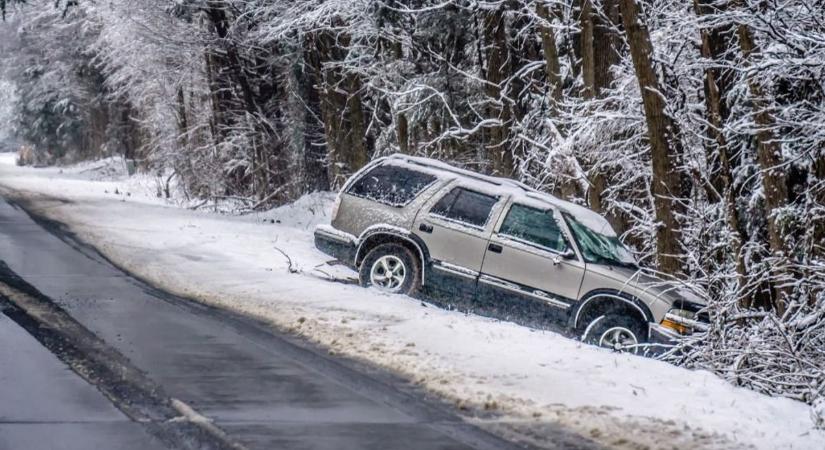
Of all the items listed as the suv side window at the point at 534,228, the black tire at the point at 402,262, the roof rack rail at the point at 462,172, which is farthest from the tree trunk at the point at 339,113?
the suv side window at the point at 534,228

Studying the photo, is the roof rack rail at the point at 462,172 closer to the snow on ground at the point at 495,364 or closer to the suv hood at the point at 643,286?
the suv hood at the point at 643,286

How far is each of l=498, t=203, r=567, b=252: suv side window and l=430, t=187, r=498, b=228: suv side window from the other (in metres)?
0.31

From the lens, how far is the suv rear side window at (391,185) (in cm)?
1309

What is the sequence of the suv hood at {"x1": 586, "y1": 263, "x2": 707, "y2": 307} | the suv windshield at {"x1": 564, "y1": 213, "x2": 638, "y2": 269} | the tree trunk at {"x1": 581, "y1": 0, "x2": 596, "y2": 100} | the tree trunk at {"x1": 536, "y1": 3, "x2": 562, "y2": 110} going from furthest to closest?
the tree trunk at {"x1": 536, "y1": 3, "x2": 562, "y2": 110} < the tree trunk at {"x1": 581, "y1": 0, "x2": 596, "y2": 100} < the suv windshield at {"x1": 564, "y1": 213, "x2": 638, "y2": 269} < the suv hood at {"x1": 586, "y1": 263, "x2": 707, "y2": 307}

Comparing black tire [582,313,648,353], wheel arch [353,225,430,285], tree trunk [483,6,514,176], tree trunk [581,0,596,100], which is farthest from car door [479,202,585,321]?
tree trunk [483,6,514,176]

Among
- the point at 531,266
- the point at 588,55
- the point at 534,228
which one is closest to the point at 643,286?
the point at 531,266

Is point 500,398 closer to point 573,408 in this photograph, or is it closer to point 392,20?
point 573,408

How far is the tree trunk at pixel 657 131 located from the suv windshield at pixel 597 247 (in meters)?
0.89

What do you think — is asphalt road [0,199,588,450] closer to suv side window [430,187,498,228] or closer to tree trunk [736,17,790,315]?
suv side window [430,187,498,228]

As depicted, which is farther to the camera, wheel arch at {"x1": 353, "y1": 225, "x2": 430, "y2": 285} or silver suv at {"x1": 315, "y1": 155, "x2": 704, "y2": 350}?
wheel arch at {"x1": 353, "y1": 225, "x2": 430, "y2": 285}

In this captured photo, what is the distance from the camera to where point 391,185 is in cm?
1322

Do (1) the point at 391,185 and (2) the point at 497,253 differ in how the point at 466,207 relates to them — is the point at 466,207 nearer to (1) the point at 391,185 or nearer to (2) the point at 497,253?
(2) the point at 497,253

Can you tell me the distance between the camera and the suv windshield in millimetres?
11969

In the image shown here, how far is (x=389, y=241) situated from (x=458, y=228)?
95 cm
